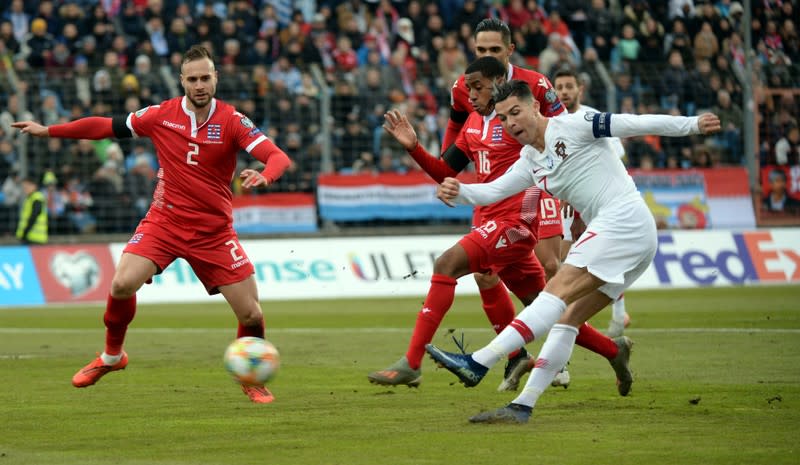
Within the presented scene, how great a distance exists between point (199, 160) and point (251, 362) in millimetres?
1665

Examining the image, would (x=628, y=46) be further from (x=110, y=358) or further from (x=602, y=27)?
(x=110, y=358)

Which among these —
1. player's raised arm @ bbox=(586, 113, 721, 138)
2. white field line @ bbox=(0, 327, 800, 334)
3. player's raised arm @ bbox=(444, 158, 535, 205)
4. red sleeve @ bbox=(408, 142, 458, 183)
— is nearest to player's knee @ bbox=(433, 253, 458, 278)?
A: red sleeve @ bbox=(408, 142, 458, 183)

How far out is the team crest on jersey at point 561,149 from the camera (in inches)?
346

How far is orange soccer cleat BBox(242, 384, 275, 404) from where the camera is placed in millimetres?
10078

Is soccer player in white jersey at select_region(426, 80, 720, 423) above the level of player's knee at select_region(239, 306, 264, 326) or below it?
above

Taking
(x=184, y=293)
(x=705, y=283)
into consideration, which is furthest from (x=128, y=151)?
(x=705, y=283)

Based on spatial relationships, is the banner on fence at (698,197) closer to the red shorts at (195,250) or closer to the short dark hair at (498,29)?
the short dark hair at (498,29)

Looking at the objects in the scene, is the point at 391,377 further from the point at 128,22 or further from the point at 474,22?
the point at 474,22

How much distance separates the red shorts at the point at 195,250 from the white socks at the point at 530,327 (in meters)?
2.56

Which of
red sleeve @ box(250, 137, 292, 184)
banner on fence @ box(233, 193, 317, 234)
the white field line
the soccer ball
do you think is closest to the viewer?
red sleeve @ box(250, 137, 292, 184)

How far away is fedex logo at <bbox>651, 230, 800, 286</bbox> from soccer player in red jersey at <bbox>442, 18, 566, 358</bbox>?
11.9 metres

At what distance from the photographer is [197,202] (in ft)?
34.1

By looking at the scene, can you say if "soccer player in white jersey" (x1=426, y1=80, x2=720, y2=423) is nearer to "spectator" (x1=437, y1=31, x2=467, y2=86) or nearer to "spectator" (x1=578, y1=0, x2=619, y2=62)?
"spectator" (x1=437, y1=31, x2=467, y2=86)

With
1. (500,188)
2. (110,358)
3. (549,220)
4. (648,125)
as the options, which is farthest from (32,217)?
(648,125)
